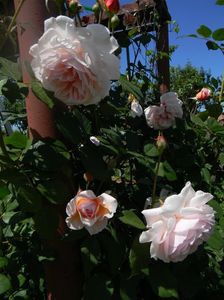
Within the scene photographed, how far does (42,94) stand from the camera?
828 mm

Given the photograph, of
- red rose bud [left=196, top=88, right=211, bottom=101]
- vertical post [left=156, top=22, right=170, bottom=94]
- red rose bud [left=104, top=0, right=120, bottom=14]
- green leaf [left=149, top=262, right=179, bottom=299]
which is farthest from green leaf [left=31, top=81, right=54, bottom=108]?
vertical post [left=156, top=22, right=170, bottom=94]

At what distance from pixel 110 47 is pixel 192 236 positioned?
37 centimetres

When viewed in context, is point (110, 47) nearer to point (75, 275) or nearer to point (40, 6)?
point (40, 6)

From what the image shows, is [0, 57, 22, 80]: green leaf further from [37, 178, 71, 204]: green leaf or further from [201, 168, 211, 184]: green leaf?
[201, 168, 211, 184]: green leaf

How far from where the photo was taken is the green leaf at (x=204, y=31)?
1288 millimetres

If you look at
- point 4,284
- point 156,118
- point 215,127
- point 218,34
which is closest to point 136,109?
point 156,118

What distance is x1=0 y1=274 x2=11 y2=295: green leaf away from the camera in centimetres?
97

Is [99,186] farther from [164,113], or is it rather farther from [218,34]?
[218,34]

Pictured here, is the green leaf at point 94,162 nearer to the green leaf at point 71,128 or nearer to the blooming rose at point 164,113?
the green leaf at point 71,128

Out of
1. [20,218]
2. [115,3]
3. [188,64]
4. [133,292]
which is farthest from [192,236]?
[188,64]

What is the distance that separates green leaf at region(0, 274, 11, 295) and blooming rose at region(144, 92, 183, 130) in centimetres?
55

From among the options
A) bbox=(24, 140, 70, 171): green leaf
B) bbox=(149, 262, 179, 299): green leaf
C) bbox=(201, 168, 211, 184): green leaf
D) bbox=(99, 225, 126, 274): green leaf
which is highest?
bbox=(24, 140, 70, 171): green leaf

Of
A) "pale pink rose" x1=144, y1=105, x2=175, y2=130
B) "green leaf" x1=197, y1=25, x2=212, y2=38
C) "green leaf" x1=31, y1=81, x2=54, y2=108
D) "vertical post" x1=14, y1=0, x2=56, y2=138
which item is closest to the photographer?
"green leaf" x1=31, y1=81, x2=54, y2=108

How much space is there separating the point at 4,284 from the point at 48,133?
1.22 feet
